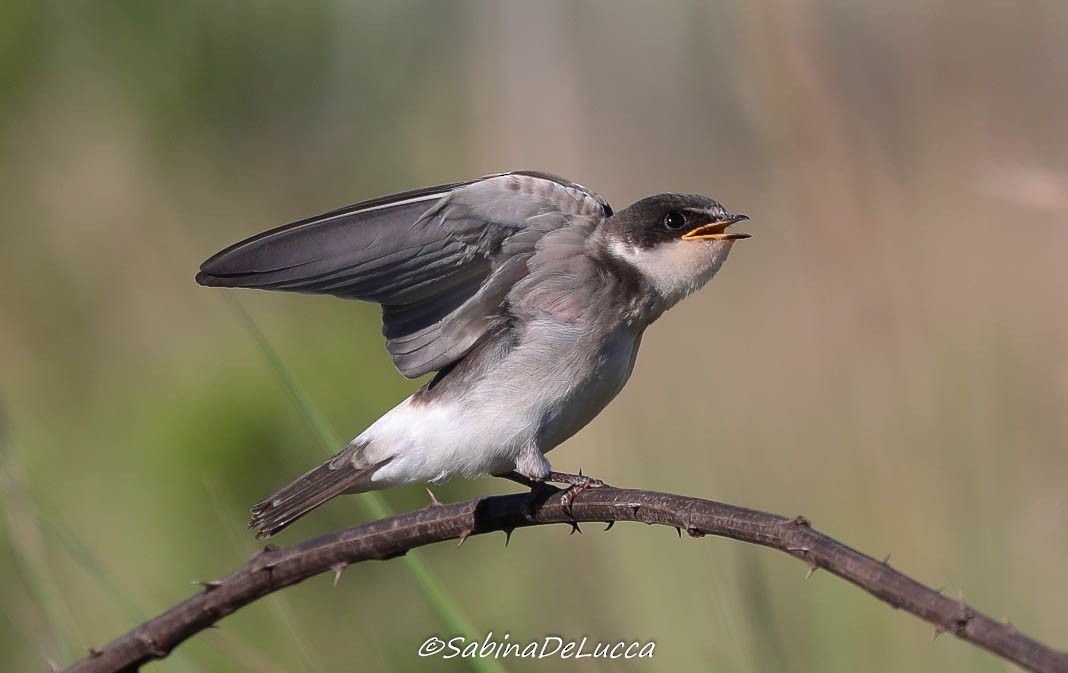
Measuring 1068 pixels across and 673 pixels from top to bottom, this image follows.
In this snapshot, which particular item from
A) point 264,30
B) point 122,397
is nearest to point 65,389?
point 122,397

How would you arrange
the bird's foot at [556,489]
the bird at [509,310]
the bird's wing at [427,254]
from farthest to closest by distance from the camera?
the bird at [509,310] < the bird's wing at [427,254] < the bird's foot at [556,489]

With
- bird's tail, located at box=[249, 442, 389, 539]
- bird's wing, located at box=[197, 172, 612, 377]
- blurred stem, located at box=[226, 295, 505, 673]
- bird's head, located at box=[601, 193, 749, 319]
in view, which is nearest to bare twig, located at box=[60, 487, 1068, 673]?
blurred stem, located at box=[226, 295, 505, 673]

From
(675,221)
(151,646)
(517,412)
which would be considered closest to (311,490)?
(517,412)

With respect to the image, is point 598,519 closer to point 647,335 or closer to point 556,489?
point 556,489

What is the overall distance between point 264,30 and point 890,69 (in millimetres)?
3832

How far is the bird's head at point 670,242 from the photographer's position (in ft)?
9.07

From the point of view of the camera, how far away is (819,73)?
3.05m

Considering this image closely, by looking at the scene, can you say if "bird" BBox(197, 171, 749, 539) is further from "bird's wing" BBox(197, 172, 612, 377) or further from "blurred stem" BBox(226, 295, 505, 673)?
"blurred stem" BBox(226, 295, 505, 673)

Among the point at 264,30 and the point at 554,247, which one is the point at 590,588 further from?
the point at 264,30

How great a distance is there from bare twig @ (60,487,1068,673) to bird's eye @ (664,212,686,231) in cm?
99

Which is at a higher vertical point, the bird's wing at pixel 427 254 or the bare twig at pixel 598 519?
the bird's wing at pixel 427 254

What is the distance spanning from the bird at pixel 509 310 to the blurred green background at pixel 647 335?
0.39 metres

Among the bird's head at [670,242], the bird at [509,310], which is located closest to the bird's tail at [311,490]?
the bird at [509,310]

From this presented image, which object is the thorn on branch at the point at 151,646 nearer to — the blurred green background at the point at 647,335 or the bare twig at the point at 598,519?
the bare twig at the point at 598,519
